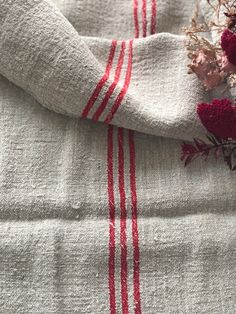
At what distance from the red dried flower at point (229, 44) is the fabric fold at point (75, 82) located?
108 mm

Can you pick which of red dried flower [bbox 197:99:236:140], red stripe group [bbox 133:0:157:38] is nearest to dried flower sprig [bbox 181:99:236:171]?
red dried flower [bbox 197:99:236:140]

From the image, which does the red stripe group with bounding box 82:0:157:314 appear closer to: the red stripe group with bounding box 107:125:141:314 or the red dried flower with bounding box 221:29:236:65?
the red stripe group with bounding box 107:125:141:314

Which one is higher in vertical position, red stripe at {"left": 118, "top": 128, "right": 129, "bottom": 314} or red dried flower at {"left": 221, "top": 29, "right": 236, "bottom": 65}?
red dried flower at {"left": 221, "top": 29, "right": 236, "bottom": 65}

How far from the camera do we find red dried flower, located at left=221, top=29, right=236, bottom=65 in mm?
544

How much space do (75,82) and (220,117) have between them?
189mm

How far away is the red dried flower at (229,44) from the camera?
0.54m

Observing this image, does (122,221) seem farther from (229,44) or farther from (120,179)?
(229,44)

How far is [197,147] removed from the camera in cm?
63

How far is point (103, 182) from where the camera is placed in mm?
640

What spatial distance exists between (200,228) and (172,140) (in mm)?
130

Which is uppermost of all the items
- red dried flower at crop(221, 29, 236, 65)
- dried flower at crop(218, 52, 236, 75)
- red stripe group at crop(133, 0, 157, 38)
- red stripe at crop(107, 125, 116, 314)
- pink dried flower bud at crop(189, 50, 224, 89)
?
red dried flower at crop(221, 29, 236, 65)

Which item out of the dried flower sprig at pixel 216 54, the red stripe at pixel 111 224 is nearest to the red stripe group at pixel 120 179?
the red stripe at pixel 111 224

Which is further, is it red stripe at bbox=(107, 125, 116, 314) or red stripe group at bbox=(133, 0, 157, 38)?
red stripe group at bbox=(133, 0, 157, 38)

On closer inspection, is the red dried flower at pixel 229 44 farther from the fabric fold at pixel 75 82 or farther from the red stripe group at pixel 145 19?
the red stripe group at pixel 145 19
